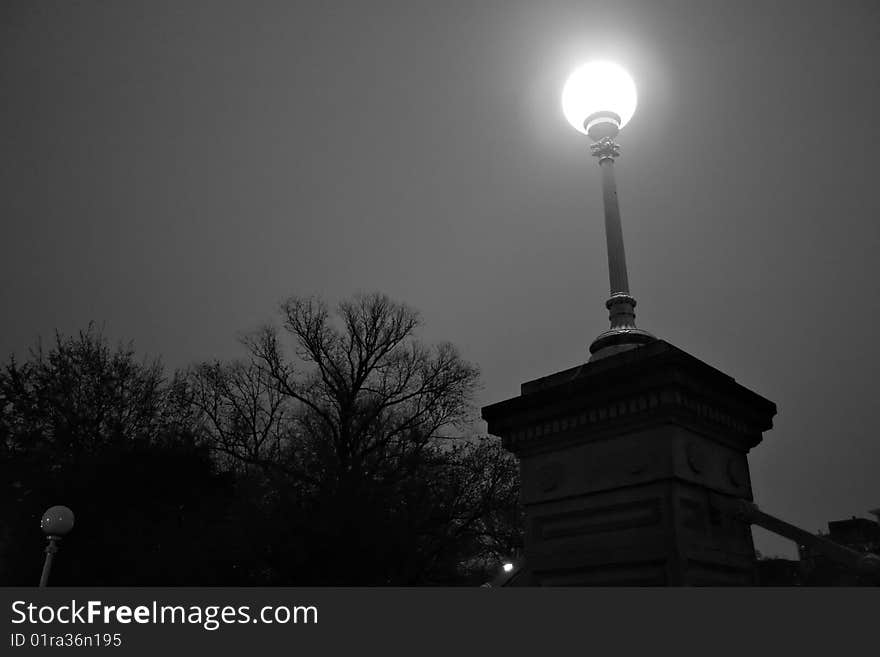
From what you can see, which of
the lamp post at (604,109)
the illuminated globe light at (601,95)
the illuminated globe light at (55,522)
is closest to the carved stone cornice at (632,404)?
the lamp post at (604,109)

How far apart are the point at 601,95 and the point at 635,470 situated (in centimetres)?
363

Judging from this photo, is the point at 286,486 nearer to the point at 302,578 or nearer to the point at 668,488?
the point at 302,578

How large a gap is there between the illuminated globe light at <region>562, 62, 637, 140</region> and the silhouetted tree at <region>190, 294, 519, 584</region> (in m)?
11.0

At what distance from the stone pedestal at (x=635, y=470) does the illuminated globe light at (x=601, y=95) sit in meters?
2.65

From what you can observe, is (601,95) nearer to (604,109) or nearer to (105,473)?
(604,109)

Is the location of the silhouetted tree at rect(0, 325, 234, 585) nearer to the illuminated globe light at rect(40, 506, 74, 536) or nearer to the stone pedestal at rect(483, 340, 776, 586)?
the illuminated globe light at rect(40, 506, 74, 536)

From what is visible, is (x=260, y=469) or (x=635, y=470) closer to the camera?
(x=635, y=470)

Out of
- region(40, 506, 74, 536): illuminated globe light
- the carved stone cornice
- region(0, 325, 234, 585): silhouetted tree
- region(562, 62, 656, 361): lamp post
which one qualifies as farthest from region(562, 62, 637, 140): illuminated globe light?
region(0, 325, 234, 585): silhouetted tree

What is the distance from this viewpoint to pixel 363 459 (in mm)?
20078

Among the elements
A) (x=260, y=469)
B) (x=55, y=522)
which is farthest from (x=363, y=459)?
(x=55, y=522)

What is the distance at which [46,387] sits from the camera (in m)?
20.0

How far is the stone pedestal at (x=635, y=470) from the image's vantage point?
166 inches
